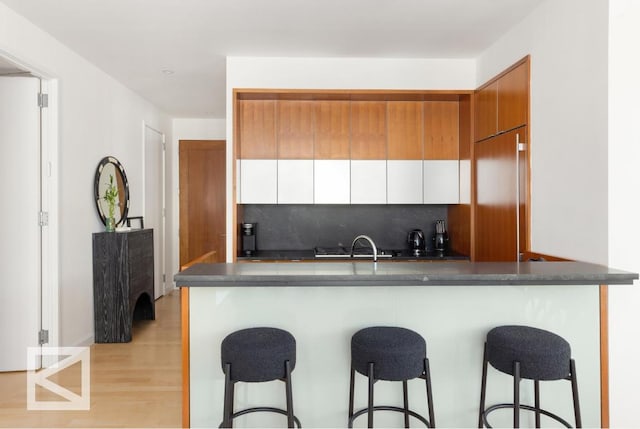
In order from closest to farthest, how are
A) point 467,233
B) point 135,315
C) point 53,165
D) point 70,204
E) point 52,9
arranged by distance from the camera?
point 52,9 < point 53,165 < point 70,204 < point 467,233 < point 135,315

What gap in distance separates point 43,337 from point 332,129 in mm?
3168

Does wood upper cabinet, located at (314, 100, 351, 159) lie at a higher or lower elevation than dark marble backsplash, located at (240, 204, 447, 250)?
higher

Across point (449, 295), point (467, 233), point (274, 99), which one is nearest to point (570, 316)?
point (449, 295)

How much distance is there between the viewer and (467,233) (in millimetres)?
4062

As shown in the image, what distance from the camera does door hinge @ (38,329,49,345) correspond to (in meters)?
3.51

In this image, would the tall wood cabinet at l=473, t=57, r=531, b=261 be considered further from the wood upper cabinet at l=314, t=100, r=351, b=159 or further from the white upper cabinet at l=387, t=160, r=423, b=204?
the wood upper cabinet at l=314, t=100, r=351, b=159

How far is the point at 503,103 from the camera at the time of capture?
→ 11.0 feet

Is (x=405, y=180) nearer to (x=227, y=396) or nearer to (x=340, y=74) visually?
(x=340, y=74)

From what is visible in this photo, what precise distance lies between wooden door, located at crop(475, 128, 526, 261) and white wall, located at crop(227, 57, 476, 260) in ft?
2.61

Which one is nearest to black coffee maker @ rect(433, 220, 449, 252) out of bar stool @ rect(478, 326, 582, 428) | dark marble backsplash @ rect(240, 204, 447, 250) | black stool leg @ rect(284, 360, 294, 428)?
dark marble backsplash @ rect(240, 204, 447, 250)

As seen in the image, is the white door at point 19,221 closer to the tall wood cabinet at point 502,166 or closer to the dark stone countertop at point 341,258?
the dark stone countertop at point 341,258

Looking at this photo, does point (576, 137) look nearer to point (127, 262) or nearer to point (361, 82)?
point (361, 82)

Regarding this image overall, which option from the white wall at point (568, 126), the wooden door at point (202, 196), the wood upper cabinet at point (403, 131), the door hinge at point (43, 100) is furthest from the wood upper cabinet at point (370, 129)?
the wooden door at point (202, 196)

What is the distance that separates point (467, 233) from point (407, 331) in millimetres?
2288
